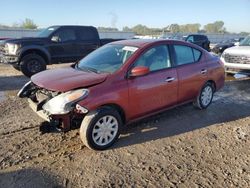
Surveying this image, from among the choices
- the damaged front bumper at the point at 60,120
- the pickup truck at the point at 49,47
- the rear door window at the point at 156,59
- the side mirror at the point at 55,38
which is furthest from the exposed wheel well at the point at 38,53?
the damaged front bumper at the point at 60,120

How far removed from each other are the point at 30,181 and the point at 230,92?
6.44 metres

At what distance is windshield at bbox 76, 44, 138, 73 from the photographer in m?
4.85

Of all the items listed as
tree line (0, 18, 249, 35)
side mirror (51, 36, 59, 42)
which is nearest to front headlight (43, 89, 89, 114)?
side mirror (51, 36, 59, 42)

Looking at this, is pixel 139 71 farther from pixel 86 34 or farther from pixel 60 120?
pixel 86 34

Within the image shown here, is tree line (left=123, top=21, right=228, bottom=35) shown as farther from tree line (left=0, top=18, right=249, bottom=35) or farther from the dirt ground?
the dirt ground

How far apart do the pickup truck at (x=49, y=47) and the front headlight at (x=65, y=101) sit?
6.43m

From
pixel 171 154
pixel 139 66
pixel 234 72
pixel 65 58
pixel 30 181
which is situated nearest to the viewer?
pixel 30 181

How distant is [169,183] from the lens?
11.8 feet

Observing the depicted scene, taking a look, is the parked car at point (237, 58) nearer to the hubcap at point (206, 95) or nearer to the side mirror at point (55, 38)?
the hubcap at point (206, 95)

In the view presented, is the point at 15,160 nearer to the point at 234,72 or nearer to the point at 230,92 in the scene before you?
the point at 230,92

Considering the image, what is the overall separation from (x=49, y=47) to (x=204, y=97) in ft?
20.8

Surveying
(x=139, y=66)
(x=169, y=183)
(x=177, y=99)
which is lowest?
(x=169, y=183)

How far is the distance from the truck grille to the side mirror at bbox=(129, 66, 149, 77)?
20.8ft

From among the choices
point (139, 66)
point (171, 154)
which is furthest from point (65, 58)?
point (171, 154)
